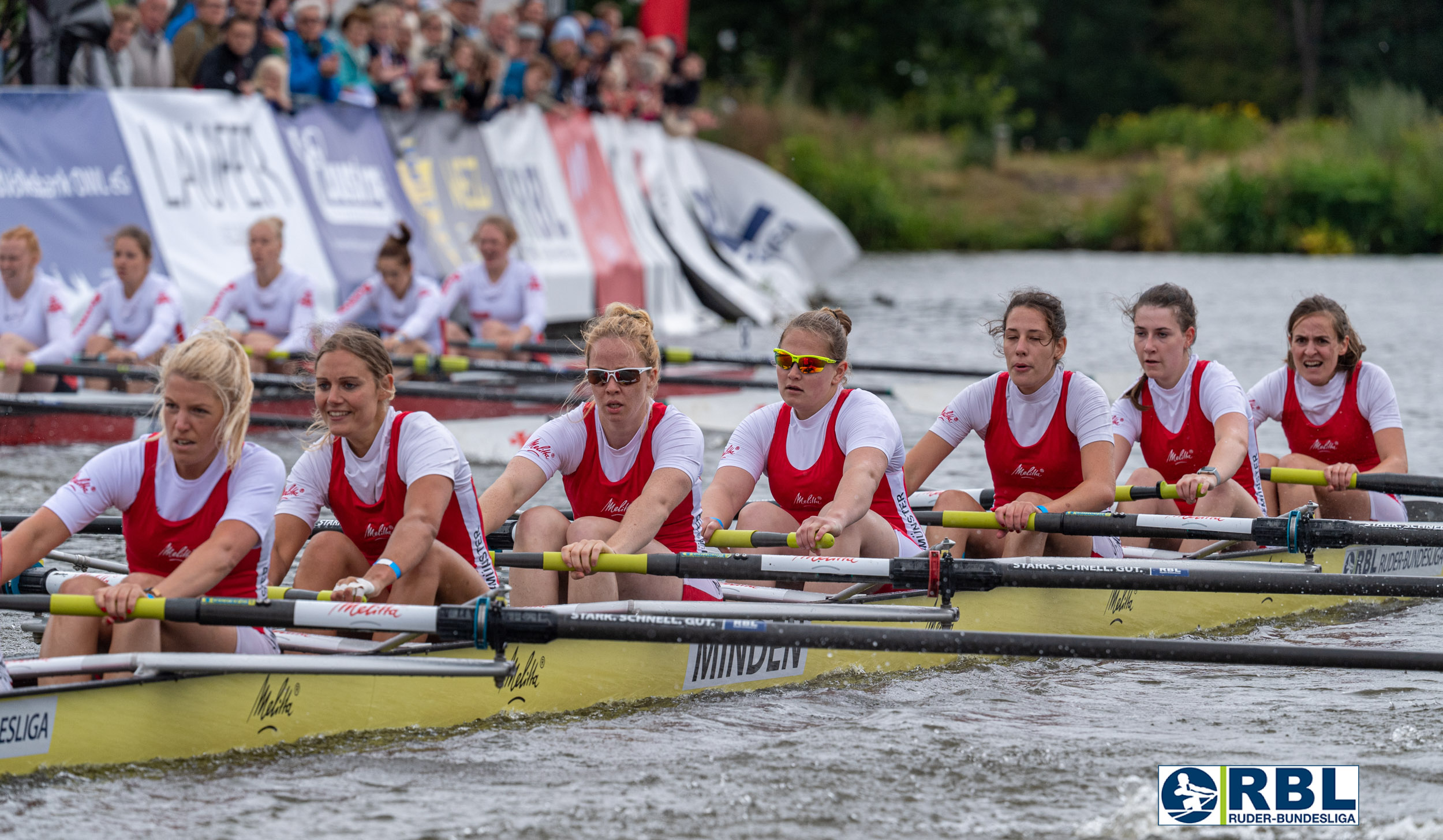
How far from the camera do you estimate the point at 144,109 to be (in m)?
11.4

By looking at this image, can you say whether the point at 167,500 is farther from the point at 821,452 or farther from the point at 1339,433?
the point at 1339,433

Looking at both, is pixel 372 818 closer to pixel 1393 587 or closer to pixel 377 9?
pixel 1393 587

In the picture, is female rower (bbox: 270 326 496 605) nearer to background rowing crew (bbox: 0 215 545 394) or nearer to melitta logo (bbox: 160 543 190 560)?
melitta logo (bbox: 160 543 190 560)

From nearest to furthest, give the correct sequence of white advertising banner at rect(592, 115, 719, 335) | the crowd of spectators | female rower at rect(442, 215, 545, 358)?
female rower at rect(442, 215, 545, 358), the crowd of spectators, white advertising banner at rect(592, 115, 719, 335)

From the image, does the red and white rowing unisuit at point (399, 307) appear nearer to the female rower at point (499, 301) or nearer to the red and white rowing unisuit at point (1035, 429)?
the female rower at point (499, 301)

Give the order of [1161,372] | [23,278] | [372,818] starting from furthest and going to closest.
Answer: [23,278] < [1161,372] < [372,818]

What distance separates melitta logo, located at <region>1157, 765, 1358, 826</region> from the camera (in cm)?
417

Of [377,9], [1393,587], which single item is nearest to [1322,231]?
[377,9]

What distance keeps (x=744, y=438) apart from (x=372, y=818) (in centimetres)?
205

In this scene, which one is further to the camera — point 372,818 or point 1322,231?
point 1322,231

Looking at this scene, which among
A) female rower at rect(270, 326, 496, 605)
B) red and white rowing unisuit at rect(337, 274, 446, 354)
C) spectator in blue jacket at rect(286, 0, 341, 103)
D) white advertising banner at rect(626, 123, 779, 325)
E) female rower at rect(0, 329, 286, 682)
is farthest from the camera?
white advertising banner at rect(626, 123, 779, 325)

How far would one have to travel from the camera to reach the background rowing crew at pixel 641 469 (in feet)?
14.0

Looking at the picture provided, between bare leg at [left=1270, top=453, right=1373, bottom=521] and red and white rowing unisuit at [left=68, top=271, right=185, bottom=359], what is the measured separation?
6173mm

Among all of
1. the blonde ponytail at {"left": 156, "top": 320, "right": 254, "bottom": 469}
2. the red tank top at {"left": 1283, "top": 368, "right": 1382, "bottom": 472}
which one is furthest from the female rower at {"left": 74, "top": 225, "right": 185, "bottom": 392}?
the red tank top at {"left": 1283, "top": 368, "right": 1382, "bottom": 472}
